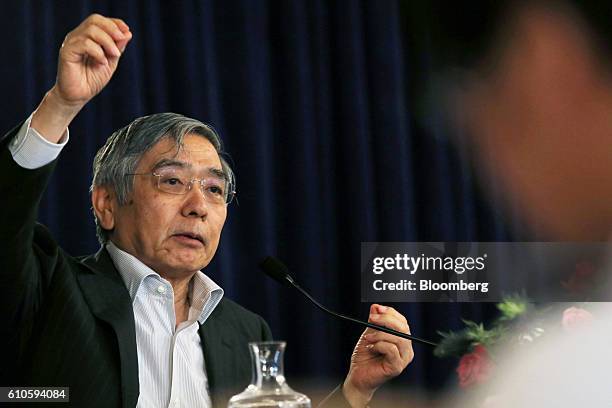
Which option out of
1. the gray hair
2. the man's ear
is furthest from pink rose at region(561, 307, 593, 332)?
the man's ear

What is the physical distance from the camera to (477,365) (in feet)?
5.17

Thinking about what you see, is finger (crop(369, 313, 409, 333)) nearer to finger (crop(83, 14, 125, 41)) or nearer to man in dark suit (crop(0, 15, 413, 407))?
man in dark suit (crop(0, 15, 413, 407))

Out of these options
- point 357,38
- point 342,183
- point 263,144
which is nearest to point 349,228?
point 342,183

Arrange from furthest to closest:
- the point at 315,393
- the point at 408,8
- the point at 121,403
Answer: the point at 408,8 → the point at 315,393 → the point at 121,403

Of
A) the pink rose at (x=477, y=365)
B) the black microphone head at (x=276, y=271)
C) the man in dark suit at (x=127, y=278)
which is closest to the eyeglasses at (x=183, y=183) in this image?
the man in dark suit at (x=127, y=278)

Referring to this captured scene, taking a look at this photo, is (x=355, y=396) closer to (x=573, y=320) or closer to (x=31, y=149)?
(x=573, y=320)

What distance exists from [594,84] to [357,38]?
74cm

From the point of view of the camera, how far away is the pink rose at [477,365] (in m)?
1.56

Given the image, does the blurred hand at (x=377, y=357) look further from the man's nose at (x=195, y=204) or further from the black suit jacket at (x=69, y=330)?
the man's nose at (x=195, y=204)

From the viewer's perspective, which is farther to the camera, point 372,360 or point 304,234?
point 304,234

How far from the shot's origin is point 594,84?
2662mm

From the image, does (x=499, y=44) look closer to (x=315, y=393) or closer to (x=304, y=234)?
(x=304, y=234)

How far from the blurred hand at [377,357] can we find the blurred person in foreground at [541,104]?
3.13ft

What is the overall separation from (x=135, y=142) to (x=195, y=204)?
0.22 m
